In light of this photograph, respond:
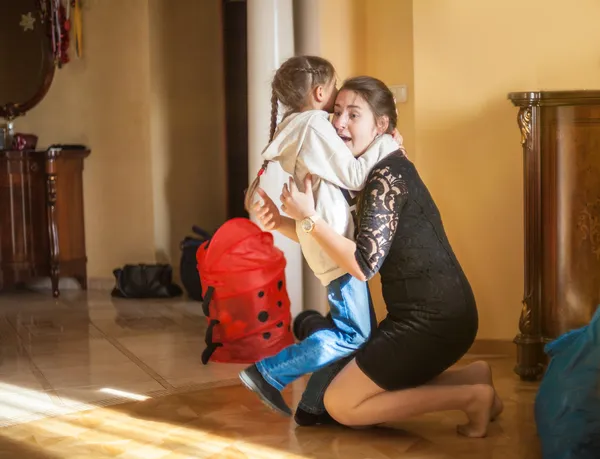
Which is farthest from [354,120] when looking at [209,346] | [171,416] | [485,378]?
[209,346]

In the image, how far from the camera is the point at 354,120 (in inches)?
110

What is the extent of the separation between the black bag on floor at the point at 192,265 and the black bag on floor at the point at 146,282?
139 mm

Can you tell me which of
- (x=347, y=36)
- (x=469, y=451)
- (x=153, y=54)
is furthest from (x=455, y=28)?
(x=153, y=54)

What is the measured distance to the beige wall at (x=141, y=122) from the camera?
6.21 meters

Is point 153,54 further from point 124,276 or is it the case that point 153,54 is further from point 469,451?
point 469,451

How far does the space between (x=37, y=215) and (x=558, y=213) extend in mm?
3728

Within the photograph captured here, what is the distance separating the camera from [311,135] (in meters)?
2.72

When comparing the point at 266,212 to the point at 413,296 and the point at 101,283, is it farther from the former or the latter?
the point at 101,283

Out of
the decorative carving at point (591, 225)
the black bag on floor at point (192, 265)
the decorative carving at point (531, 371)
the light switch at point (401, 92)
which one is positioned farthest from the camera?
the black bag on floor at point (192, 265)

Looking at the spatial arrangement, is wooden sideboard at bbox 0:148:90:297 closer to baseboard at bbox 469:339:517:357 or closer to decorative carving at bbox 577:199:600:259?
baseboard at bbox 469:339:517:357

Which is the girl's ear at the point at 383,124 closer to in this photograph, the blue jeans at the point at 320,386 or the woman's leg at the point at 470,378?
the blue jeans at the point at 320,386

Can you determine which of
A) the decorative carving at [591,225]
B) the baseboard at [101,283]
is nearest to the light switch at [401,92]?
the decorative carving at [591,225]

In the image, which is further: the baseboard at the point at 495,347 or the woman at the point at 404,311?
the baseboard at the point at 495,347

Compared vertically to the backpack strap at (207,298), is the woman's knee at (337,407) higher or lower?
lower
